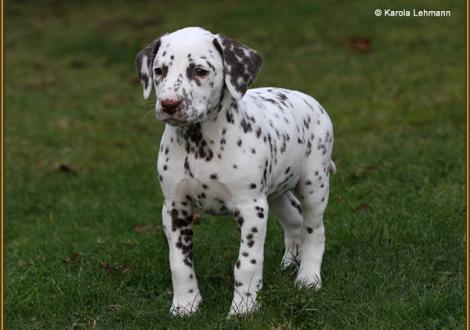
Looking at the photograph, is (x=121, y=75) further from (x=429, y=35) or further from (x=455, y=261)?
(x=455, y=261)

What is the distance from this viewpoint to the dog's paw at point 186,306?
18.4ft

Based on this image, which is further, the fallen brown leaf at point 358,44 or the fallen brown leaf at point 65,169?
the fallen brown leaf at point 358,44

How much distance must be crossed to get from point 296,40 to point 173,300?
11.0 metres

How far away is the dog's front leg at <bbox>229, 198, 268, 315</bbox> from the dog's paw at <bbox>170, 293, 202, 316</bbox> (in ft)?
1.00

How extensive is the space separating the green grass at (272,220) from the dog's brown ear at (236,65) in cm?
134

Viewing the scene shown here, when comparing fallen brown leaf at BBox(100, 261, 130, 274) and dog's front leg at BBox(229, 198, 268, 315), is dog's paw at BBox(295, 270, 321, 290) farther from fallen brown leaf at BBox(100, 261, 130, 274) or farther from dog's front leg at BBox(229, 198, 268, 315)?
fallen brown leaf at BBox(100, 261, 130, 274)

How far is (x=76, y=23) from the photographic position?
19.4 metres

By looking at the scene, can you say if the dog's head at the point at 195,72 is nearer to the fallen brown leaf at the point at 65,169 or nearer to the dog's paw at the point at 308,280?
the dog's paw at the point at 308,280

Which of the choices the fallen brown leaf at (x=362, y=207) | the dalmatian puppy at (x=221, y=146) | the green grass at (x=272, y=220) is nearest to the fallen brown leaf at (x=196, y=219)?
the green grass at (x=272, y=220)

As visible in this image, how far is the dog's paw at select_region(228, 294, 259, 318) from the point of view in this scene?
5.39 meters

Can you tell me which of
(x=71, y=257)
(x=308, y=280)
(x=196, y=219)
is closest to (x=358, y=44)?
(x=196, y=219)

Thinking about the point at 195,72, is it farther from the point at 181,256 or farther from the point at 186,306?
the point at 186,306

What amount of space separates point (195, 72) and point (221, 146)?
53 centimetres

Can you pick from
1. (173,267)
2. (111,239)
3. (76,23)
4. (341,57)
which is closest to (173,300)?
(173,267)
